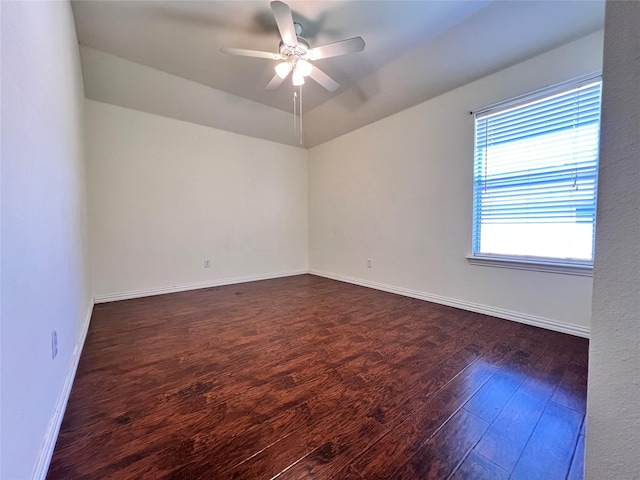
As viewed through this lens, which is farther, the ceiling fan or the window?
the window

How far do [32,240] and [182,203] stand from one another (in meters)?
2.93

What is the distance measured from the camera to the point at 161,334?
2.23m

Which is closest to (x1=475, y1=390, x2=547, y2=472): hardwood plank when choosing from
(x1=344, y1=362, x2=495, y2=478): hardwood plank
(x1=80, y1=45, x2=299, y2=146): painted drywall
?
(x1=344, y1=362, x2=495, y2=478): hardwood plank

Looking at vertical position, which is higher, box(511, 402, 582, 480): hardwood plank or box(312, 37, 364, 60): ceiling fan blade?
box(312, 37, 364, 60): ceiling fan blade

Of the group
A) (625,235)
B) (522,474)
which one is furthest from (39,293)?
(522,474)

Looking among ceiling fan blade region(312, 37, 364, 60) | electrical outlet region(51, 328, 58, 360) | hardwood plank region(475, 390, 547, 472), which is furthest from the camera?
ceiling fan blade region(312, 37, 364, 60)

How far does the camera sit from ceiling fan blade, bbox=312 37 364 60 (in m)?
2.01

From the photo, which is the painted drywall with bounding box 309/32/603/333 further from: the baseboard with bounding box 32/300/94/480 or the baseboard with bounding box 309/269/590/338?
the baseboard with bounding box 32/300/94/480

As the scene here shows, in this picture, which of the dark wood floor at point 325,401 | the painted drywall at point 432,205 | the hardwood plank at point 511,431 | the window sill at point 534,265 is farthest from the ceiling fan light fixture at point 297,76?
the hardwood plank at point 511,431

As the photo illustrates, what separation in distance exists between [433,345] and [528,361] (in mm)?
599

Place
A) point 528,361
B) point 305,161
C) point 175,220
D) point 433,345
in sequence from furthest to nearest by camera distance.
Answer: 1. point 305,161
2. point 175,220
3. point 433,345
4. point 528,361

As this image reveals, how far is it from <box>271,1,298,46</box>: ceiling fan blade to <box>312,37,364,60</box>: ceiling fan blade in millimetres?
205

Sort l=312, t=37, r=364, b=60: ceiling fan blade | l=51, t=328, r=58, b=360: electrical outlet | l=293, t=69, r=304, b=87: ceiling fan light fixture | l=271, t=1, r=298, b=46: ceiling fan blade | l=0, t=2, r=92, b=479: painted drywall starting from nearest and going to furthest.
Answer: l=0, t=2, r=92, b=479: painted drywall, l=51, t=328, r=58, b=360: electrical outlet, l=271, t=1, r=298, b=46: ceiling fan blade, l=312, t=37, r=364, b=60: ceiling fan blade, l=293, t=69, r=304, b=87: ceiling fan light fixture

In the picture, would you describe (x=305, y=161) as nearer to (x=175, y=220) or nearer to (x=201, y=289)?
(x=175, y=220)
